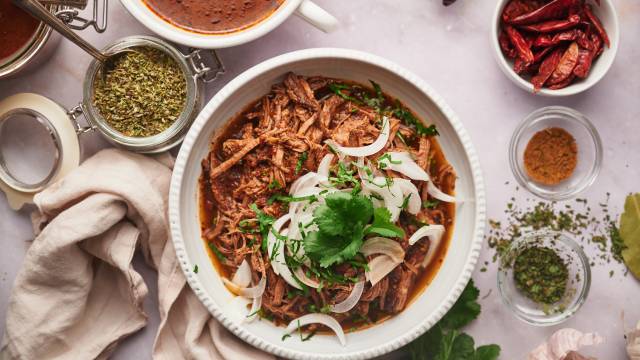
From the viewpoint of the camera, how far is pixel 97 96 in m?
2.81

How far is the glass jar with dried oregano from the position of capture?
2.79 metres

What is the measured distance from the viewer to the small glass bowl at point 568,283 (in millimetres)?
3004

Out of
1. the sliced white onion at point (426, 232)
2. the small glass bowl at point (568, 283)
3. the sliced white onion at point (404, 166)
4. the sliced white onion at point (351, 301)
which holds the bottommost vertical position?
the small glass bowl at point (568, 283)

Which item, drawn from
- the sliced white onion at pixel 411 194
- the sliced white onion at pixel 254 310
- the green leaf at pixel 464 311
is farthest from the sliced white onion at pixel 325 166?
the green leaf at pixel 464 311

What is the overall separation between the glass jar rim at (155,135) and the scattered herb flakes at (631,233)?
2077 millimetres

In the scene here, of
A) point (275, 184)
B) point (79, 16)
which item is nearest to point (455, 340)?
point (275, 184)

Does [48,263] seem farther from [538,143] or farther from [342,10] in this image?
[538,143]

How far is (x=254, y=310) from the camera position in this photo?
2.73m

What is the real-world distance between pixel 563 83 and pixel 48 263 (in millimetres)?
2394

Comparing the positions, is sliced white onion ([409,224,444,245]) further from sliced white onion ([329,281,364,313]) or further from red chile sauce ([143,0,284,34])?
red chile sauce ([143,0,284,34])

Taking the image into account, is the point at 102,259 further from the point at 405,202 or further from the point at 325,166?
the point at 405,202

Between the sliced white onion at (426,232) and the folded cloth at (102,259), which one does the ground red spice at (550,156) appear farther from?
the folded cloth at (102,259)

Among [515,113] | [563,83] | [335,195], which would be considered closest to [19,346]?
[335,195]

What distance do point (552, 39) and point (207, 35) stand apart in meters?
1.53
